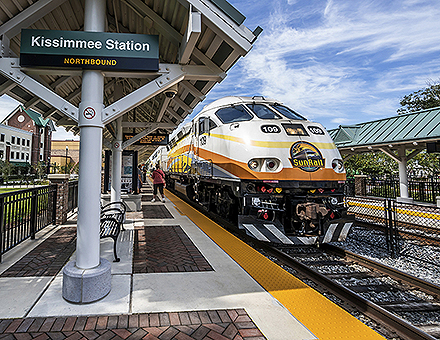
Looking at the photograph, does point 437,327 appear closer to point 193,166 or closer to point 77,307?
point 77,307

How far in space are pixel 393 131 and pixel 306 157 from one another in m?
10.5

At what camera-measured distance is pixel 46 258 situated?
4438 mm

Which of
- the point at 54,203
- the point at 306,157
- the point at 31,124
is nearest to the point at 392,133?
the point at 306,157

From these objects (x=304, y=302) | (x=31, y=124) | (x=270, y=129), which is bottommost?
(x=304, y=302)

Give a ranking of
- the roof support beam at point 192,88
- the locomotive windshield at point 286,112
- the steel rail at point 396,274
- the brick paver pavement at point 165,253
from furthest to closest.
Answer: the locomotive windshield at point 286,112
the roof support beam at point 192,88
the brick paver pavement at point 165,253
the steel rail at point 396,274

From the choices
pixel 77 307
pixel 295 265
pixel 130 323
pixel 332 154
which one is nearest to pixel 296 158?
pixel 332 154

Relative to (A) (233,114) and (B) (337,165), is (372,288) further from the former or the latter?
(A) (233,114)

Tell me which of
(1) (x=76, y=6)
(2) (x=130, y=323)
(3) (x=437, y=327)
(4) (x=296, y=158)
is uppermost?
(1) (x=76, y=6)

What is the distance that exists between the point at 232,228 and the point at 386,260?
11.7ft

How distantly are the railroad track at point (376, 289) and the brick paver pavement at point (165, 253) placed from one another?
1.56 m

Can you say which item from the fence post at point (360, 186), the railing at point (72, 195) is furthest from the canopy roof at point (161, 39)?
the fence post at point (360, 186)

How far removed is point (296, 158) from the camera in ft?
16.5

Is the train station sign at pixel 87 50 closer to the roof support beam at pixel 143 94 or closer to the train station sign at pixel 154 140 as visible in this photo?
the roof support beam at pixel 143 94

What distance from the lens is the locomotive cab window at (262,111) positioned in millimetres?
5922
